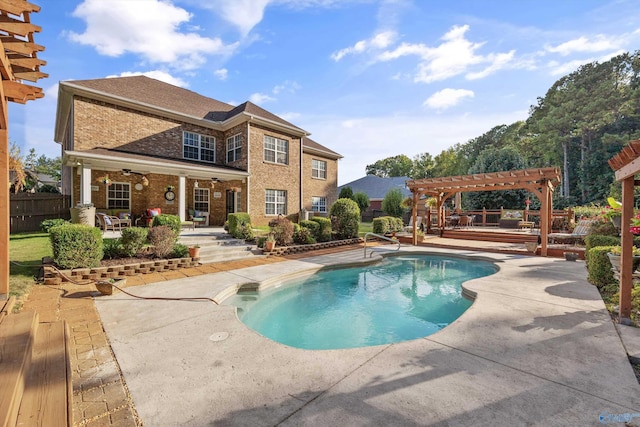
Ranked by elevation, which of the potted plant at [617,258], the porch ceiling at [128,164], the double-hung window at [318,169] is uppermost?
the double-hung window at [318,169]

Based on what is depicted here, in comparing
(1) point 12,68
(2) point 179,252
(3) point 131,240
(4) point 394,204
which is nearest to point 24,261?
(3) point 131,240

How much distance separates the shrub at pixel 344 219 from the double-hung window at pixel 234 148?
6339 mm

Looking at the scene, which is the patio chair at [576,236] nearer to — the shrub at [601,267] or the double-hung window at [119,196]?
the shrub at [601,267]

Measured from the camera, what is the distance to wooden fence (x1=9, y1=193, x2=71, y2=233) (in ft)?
A: 41.9

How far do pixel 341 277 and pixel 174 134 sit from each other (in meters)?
12.1

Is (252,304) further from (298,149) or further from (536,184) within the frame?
(298,149)

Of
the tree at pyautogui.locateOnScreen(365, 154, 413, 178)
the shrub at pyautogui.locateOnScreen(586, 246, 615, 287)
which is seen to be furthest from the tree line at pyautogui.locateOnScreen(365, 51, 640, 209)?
the tree at pyautogui.locateOnScreen(365, 154, 413, 178)

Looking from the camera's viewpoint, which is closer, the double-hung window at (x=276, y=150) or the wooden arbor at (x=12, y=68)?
the wooden arbor at (x=12, y=68)

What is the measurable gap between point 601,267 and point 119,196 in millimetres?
17654

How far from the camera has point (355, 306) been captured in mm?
6367

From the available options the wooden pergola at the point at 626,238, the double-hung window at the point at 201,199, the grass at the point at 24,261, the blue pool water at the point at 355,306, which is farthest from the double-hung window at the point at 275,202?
the wooden pergola at the point at 626,238

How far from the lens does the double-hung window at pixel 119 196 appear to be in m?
13.2

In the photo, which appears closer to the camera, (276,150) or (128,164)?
(128,164)

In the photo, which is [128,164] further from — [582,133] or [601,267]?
[582,133]
